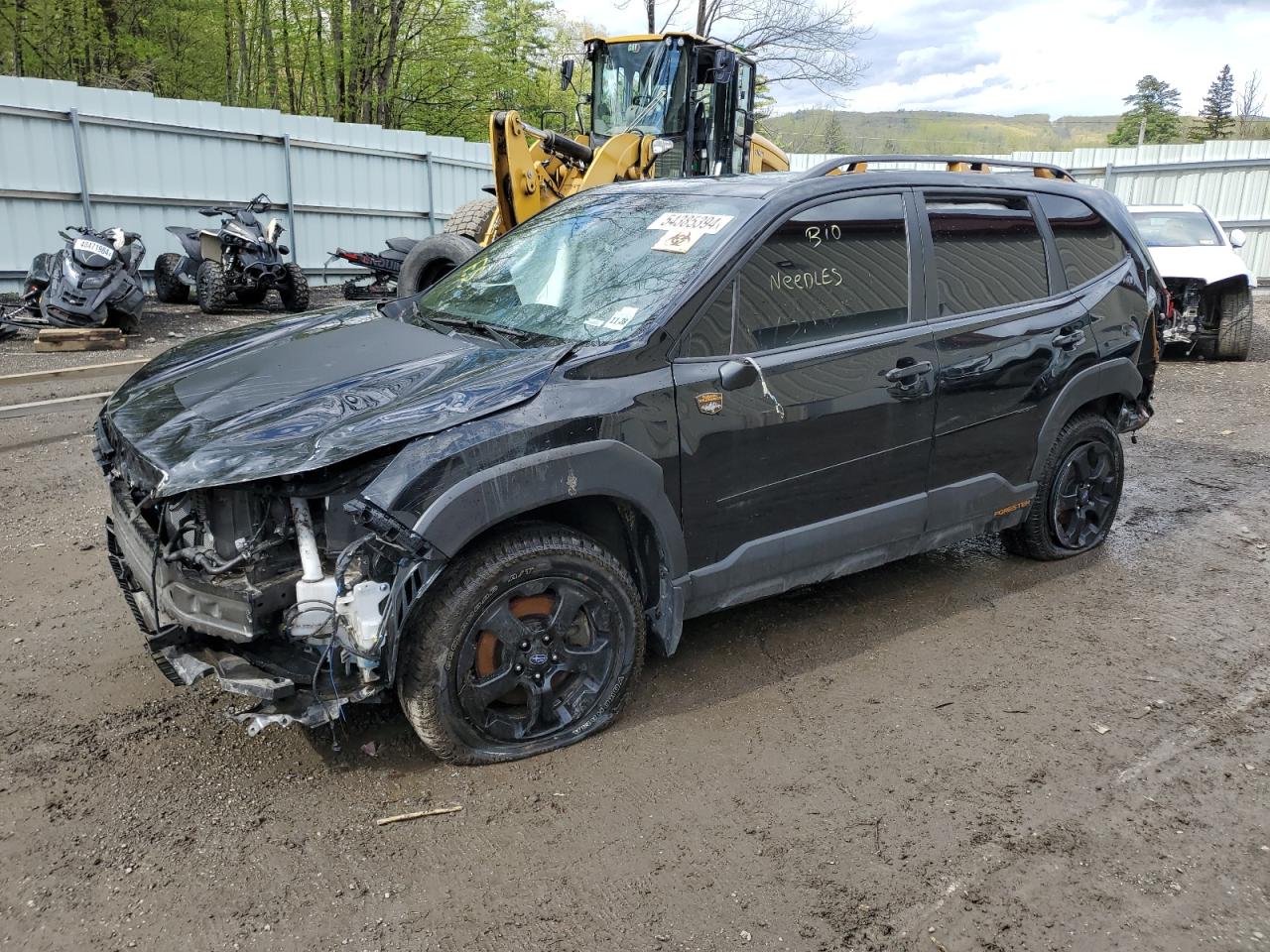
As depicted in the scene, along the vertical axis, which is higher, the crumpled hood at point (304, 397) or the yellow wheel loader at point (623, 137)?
the yellow wheel loader at point (623, 137)

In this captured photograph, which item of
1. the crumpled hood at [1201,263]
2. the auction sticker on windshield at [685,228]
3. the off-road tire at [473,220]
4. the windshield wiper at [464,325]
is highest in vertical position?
the auction sticker on windshield at [685,228]

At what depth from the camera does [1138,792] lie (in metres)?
3.05

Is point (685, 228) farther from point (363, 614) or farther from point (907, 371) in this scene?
point (363, 614)

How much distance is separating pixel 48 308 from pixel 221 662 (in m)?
9.55

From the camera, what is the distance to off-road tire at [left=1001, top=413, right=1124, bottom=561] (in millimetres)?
4625

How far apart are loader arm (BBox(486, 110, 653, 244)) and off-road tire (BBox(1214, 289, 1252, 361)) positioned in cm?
688

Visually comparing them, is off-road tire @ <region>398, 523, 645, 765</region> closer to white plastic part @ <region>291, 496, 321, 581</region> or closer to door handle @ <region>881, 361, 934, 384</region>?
white plastic part @ <region>291, 496, 321, 581</region>

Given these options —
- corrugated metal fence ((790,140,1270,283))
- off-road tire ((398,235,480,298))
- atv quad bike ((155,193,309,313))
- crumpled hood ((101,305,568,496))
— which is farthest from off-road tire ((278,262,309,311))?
corrugated metal fence ((790,140,1270,283))

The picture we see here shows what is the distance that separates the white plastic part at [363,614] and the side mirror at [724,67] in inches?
340

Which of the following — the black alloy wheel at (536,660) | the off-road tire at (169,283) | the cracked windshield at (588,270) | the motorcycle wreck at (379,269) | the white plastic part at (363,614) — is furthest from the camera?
the motorcycle wreck at (379,269)

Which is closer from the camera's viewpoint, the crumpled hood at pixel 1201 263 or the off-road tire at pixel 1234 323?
the crumpled hood at pixel 1201 263

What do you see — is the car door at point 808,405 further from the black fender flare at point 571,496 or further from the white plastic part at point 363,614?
the white plastic part at point 363,614

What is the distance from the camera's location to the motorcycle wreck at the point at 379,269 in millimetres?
13992

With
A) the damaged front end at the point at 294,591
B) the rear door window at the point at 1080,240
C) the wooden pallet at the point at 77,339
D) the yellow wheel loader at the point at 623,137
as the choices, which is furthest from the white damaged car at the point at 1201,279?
the wooden pallet at the point at 77,339
